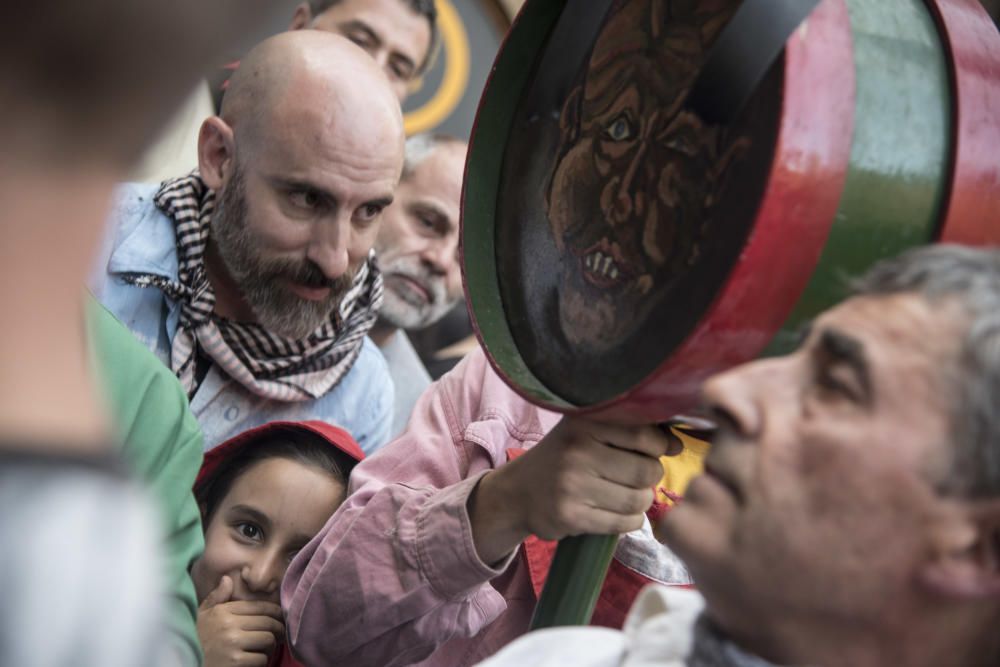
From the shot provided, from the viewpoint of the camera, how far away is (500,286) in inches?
56.4

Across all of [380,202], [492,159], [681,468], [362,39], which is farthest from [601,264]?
[362,39]

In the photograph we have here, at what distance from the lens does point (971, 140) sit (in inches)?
45.1

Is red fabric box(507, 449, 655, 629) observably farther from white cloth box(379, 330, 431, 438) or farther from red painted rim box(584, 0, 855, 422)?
white cloth box(379, 330, 431, 438)

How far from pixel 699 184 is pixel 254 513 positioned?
3.77ft

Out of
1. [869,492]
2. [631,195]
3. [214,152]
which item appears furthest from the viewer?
[214,152]

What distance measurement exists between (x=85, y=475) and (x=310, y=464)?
5.14 ft

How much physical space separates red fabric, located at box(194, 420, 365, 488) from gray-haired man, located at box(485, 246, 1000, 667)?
44.6 inches

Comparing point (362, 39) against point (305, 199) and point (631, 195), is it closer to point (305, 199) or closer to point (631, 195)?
point (305, 199)

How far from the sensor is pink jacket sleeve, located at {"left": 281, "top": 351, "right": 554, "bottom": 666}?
1554mm

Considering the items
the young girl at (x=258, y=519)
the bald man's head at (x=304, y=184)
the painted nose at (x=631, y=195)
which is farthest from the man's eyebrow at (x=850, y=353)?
the bald man's head at (x=304, y=184)

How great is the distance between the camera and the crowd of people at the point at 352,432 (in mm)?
569

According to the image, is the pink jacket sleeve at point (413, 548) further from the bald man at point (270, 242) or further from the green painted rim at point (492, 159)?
the bald man at point (270, 242)

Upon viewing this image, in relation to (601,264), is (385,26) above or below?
below

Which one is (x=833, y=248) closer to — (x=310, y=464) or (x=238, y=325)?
(x=310, y=464)
